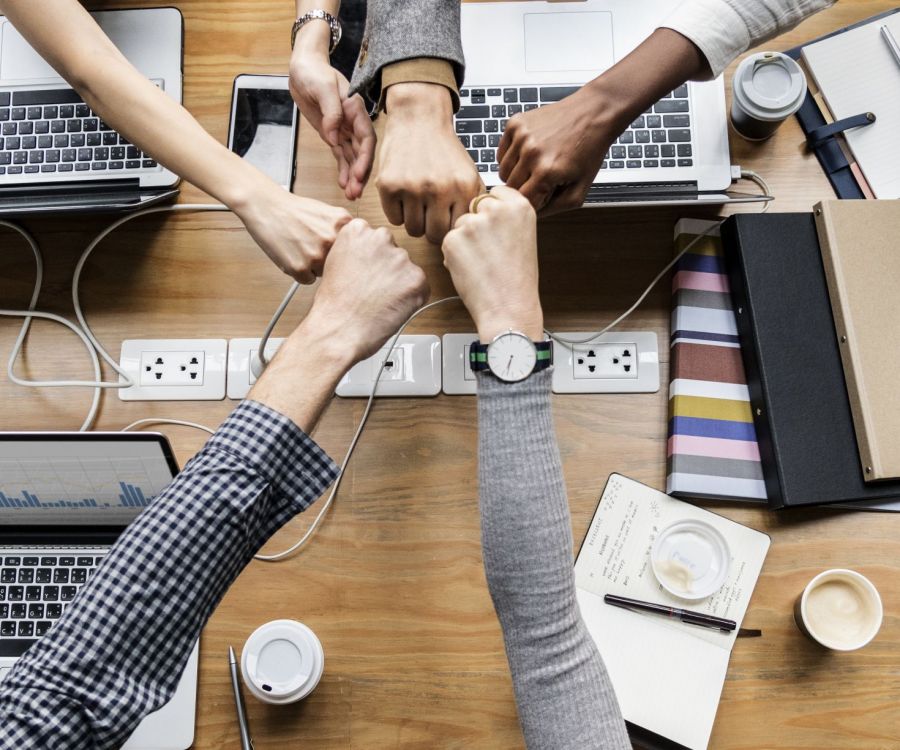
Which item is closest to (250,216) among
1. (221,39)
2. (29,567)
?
(221,39)

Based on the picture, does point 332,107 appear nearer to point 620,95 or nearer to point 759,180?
point 620,95

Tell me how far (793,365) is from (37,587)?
36.8 inches

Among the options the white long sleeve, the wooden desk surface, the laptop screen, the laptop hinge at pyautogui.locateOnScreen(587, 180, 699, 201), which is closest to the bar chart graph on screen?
the laptop screen

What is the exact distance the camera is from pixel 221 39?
1.02m

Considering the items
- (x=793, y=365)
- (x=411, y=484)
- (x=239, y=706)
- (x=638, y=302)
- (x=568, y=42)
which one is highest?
(x=568, y=42)

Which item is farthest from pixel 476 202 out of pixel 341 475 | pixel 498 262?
pixel 341 475

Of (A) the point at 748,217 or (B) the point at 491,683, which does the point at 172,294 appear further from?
(A) the point at 748,217

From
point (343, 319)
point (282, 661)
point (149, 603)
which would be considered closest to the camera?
point (149, 603)

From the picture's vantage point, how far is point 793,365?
2.93 ft

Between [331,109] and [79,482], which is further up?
[331,109]

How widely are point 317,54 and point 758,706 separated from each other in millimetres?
934

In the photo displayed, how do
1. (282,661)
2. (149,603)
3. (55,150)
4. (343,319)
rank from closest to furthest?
(149,603)
(343,319)
(282,661)
(55,150)

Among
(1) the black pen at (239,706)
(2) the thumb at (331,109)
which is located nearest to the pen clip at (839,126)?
(2) the thumb at (331,109)

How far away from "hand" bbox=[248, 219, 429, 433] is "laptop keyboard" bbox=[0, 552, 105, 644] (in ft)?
1.22
